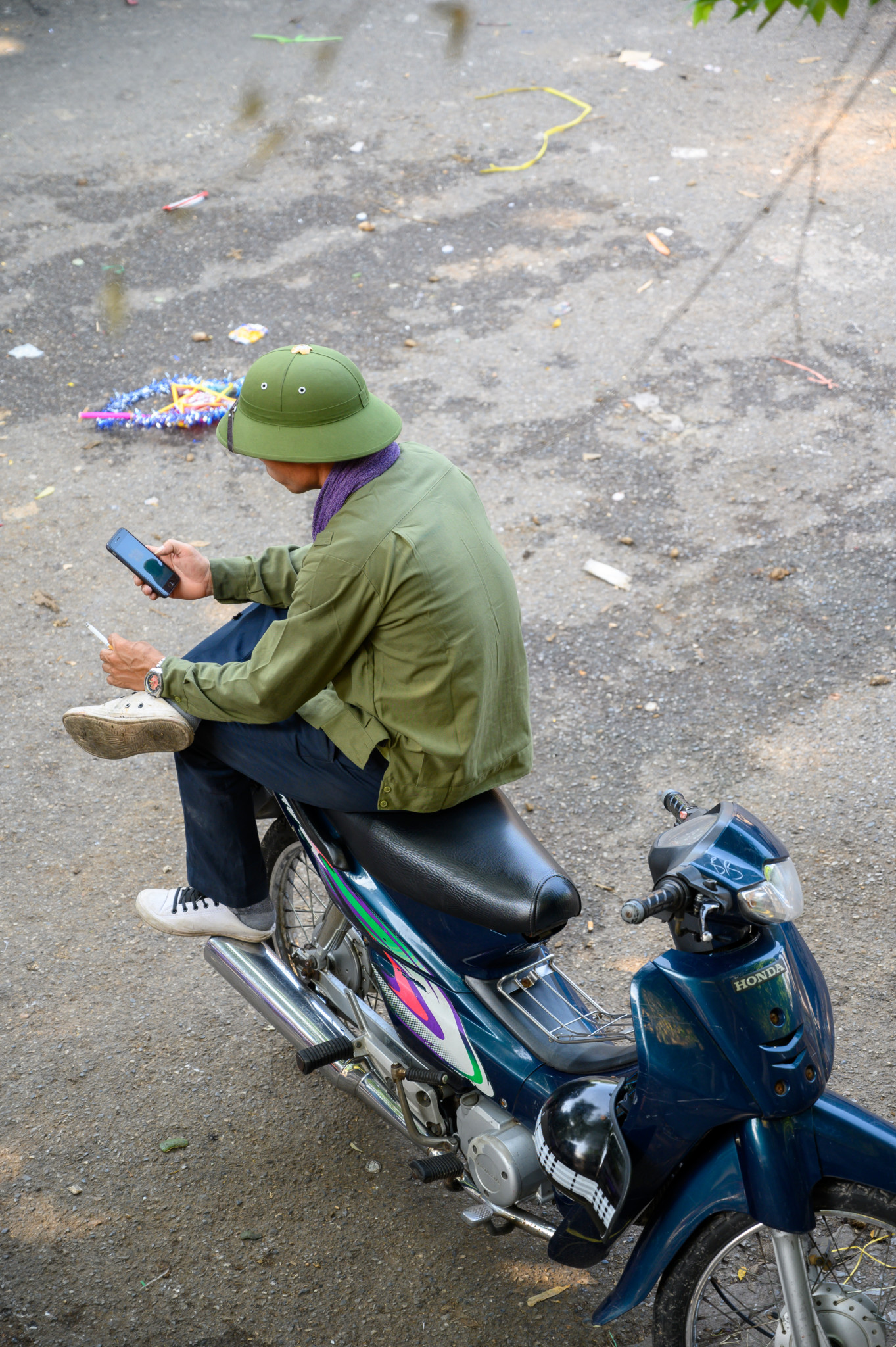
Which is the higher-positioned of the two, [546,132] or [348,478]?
[348,478]

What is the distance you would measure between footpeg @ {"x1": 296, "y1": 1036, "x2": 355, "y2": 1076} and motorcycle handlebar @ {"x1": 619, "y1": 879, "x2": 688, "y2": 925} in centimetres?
129

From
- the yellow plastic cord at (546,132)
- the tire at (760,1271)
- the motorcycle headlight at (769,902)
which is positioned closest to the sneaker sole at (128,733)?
the motorcycle headlight at (769,902)

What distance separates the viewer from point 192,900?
3.15 m

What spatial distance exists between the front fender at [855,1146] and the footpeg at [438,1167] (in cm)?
98

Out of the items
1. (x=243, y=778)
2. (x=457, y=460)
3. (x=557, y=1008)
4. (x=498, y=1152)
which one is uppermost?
(x=243, y=778)

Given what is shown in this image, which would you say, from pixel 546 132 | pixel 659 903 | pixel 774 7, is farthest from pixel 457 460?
pixel 546 132

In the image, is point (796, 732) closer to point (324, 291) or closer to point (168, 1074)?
point (168, 1074)

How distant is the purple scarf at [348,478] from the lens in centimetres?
255

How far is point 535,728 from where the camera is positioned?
4.39 m

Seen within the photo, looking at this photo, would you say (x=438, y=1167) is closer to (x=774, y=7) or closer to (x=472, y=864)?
(x=472, y=864)

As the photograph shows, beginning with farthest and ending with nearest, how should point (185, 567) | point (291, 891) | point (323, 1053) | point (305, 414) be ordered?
point (291, 891), point (185, 567), point (323, 1053), point (305, 414)

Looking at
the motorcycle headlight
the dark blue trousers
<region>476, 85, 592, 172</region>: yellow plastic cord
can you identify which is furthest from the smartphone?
<region>476, 85, 592, 172</region>: yellow plastic cord

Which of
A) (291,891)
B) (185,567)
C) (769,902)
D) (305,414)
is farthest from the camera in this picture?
(291,891)

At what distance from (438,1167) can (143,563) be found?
1.65 metres
